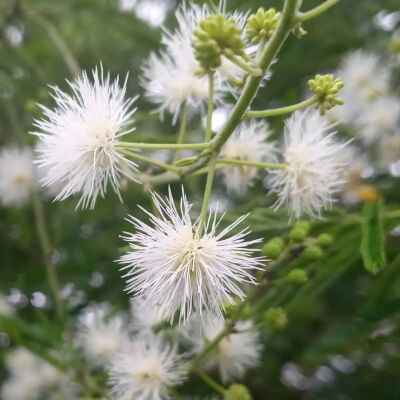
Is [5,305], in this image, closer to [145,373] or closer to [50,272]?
[50,272]

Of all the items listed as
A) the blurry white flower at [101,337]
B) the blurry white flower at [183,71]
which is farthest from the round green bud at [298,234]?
the blurry white flower at [101,337]

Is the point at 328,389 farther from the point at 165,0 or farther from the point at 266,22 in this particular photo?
the point at 165,0

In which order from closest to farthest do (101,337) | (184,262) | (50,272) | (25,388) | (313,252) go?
(184,262), (313,252), (101,337), (50,272), (25,388)

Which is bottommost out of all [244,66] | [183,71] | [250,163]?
[250,163]

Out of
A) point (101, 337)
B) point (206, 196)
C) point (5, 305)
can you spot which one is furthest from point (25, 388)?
point (206, 196)

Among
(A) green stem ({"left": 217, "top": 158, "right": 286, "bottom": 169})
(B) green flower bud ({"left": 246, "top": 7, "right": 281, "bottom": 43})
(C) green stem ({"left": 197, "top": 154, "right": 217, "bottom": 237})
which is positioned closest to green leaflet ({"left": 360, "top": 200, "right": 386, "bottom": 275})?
(A) green stem ({"left": 217, "top": 158, "right": 286, "bottom": 169})

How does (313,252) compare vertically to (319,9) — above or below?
below
